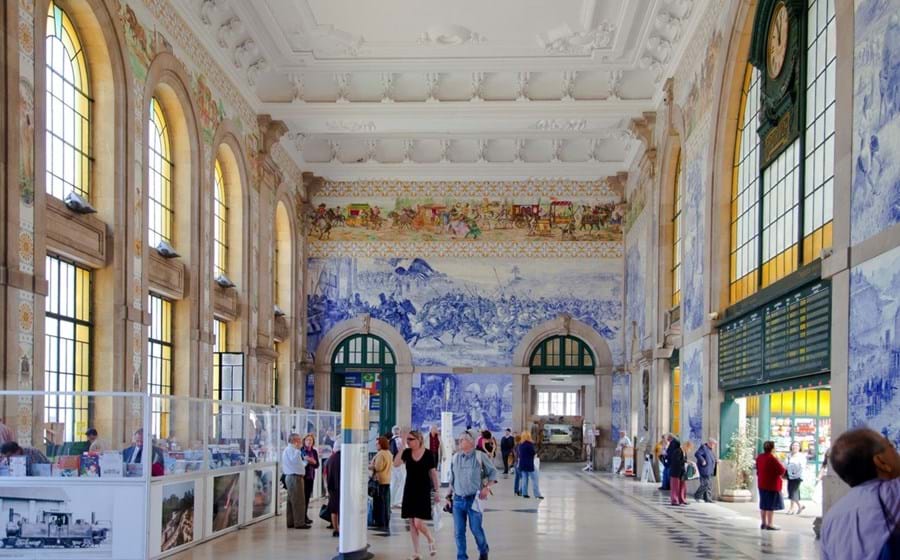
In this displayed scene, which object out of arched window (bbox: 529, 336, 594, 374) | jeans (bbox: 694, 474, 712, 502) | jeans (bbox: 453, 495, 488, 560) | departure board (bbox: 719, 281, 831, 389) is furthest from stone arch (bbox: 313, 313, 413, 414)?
jeans (bbox: 453, 495, 488, 560)

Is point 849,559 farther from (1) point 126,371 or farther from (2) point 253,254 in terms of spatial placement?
(2) point 253,254

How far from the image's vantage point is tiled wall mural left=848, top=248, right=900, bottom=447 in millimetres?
10523

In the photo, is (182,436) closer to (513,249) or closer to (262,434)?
(262,434)

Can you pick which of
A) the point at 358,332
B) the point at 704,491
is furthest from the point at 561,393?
the point at 704,491

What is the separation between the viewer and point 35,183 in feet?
46.8

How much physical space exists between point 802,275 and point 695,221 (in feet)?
24.9

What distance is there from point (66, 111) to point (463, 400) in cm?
2052

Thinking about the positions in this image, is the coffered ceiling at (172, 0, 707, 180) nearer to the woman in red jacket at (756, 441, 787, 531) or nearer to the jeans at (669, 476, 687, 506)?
the jeans at (669, 476, 687, 506)

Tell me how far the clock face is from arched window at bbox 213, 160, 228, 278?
14.2 m

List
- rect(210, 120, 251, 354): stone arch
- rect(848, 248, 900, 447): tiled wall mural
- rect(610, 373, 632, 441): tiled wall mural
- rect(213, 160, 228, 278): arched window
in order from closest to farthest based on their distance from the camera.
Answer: rect(848, 248, 900, 447): tiled wall mural, rect(213, 160, 228, 278): arched window, rect(210, 120, 251, 354): stone arch, rect(610, 373, 632, 441): tiled wall mural

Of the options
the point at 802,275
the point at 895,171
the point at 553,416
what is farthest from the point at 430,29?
the point at 553,416

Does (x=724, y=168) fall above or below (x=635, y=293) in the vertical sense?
above

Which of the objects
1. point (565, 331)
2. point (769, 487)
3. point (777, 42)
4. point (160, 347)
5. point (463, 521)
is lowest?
point (769, 487)

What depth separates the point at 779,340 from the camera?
51.4 ft
